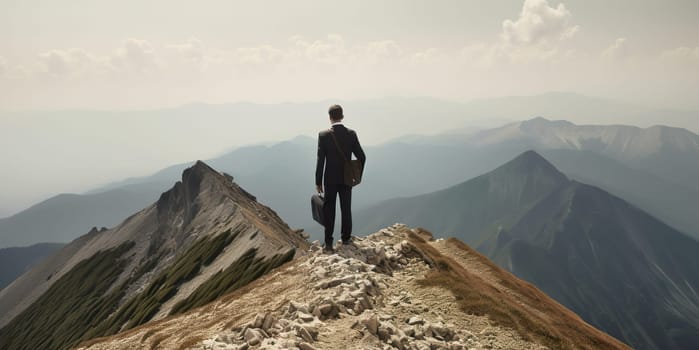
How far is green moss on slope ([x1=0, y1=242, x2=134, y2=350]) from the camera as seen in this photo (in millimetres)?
88938

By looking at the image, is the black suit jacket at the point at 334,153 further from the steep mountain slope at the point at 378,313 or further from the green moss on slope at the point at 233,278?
the green moss on slope at the point at 233,278

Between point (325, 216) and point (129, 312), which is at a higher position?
point (325, 216)

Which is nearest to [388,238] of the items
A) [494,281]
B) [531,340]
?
[494,281]

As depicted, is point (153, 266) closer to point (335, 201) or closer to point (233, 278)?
point (233, 278)

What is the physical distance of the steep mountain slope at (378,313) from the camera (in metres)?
12.1

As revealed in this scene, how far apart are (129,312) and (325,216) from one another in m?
71.9

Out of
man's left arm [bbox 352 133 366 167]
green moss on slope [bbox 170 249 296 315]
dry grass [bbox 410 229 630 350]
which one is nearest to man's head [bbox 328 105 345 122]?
man's left arm [bbox 352 133 366 167]

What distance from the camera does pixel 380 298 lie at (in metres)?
15.5

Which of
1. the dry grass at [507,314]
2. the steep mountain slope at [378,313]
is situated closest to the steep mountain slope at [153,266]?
the steep mountain slope at [378,313]

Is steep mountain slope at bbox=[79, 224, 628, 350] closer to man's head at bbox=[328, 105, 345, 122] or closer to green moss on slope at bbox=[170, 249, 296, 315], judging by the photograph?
man's head at bbox=[328, 105, 345, 122]

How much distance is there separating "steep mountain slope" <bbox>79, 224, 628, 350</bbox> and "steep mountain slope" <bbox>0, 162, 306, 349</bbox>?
29.5m

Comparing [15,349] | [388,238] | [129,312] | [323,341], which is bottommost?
[15,349]

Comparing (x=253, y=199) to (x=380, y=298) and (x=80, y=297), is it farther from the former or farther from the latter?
(x=380, y=298)

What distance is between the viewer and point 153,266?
100 meters
